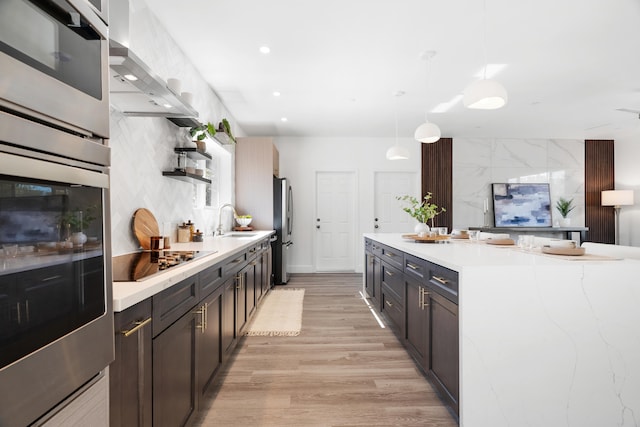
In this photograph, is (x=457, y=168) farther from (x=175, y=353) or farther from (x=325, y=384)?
(x=175, y=353)

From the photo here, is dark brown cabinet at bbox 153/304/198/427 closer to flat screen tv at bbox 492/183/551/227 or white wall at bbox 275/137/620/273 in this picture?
white wall at bbox 275/137/620/273

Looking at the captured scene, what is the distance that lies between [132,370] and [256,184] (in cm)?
433

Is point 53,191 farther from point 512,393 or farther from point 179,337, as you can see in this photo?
point 512,393

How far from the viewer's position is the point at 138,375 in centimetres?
112

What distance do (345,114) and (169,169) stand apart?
10.1 ft

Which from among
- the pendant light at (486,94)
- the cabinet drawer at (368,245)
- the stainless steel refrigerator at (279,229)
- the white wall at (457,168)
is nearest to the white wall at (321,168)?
the white wall at (457,168)

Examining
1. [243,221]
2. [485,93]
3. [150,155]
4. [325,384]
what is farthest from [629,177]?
[150,155]

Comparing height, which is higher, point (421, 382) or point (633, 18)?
point (633, 18)

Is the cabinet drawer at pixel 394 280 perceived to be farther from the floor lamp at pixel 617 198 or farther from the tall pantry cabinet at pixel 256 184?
the floor lamp at pixel 617 198

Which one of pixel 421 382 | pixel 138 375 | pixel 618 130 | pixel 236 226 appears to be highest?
pixel 618 130

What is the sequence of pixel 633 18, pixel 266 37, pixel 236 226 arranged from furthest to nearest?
pixel 236 226, pixel 266 37, pixel 633 18

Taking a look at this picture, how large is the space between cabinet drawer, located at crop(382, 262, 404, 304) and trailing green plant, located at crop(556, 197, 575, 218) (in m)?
5.48

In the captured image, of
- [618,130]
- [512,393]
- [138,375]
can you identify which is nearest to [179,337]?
[138,375]

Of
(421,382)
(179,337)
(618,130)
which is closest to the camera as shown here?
(179,337)
